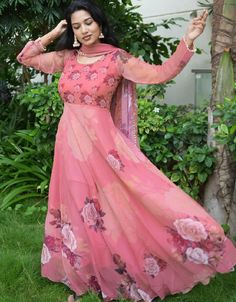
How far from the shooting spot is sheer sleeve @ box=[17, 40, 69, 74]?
2939 millimetres

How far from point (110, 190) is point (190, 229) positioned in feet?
1.60

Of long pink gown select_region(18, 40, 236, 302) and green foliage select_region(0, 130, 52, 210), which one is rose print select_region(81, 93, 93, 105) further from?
green foliage select_region(0, 130, 52, 210)

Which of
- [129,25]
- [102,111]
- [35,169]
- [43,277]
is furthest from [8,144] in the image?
[102,111]

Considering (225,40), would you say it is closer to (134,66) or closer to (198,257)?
(134,66)

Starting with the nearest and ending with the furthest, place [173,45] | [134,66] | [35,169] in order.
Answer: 1. [134,66]
2. [35,169]
3. [173,45]

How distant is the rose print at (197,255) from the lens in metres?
2.54

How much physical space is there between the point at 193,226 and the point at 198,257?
16 centimetres

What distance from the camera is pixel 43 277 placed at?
3211mm

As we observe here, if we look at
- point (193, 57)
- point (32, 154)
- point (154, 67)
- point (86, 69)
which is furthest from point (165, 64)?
point (193, 57)

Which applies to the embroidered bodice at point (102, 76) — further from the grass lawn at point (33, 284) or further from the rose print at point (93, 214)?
the grass lawn at point (33, 284)

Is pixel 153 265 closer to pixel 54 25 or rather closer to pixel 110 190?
pixel 110 190

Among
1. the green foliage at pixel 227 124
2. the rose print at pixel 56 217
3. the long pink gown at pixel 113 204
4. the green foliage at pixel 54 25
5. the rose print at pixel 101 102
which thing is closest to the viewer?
the long pink gown at pixel 113 204

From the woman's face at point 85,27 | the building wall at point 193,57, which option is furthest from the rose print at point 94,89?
the building wall at point 193,57

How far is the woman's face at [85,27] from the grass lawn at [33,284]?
1.43 metres
